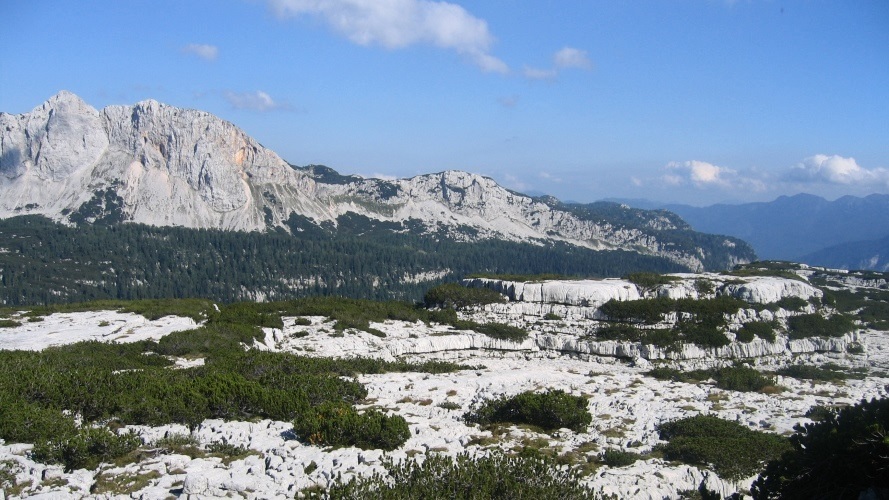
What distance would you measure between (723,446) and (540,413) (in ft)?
17.1

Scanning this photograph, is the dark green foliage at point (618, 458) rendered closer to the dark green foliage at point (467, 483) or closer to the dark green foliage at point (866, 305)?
the dark green foliage at point (467, 483)

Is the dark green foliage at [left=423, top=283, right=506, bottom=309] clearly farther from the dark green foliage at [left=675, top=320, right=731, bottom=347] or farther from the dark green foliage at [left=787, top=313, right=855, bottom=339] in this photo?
the dark green foliage at [left=787, top=313, right=855, bottom=339]

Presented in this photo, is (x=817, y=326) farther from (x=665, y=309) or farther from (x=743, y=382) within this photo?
(x=743, y=382)

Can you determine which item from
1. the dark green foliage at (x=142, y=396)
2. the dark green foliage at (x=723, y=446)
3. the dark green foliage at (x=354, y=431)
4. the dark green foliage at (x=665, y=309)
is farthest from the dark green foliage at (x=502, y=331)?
the dark green foliage at (x=354, y=431)

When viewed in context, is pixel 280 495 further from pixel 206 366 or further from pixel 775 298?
pixel 775 298

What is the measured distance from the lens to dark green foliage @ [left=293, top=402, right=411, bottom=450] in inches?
544

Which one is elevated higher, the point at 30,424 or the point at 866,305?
the point at 866,305

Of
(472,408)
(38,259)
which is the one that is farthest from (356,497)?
(38,259)

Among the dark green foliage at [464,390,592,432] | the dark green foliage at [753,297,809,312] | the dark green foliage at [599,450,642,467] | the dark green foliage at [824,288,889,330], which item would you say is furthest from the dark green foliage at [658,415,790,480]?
the dark green foliage at [824,288,889,330]

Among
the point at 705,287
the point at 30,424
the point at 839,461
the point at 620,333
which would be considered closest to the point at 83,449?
the point at 30,424

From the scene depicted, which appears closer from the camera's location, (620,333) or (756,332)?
(620,333)

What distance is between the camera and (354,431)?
13914 millimetres

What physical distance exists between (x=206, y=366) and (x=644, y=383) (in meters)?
19.6

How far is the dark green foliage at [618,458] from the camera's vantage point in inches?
550
